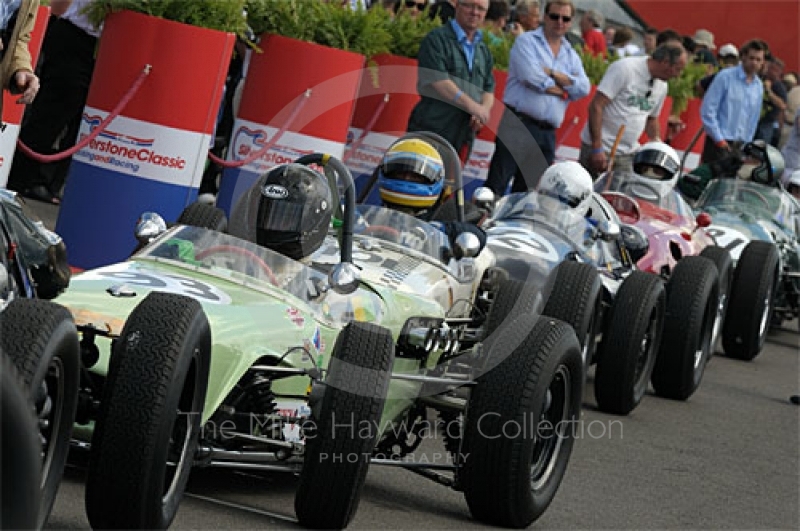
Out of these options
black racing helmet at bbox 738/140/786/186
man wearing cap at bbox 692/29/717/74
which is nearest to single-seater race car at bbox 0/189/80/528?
black racing helmet at bbox 738/140/786/186

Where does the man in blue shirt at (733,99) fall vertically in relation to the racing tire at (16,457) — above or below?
above

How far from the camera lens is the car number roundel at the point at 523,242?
A: 1022cm

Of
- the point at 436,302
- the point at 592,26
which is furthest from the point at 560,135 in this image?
the point at 436,302

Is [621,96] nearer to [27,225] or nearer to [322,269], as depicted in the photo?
[322,269]

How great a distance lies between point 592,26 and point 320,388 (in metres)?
16.8

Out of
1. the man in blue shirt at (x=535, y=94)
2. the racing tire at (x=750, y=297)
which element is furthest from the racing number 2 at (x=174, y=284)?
the man in blue shirt at (x=535, y=94)

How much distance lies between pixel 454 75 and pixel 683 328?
3575 mm

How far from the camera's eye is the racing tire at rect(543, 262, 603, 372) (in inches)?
360

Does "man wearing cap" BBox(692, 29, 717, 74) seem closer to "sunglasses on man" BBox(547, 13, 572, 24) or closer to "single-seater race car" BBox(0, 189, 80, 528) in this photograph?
"sunglasses on man" BBox(547, 13, 572, 24)

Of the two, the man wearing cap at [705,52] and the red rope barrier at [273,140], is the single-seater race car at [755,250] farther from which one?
the man wearing cap at [705,52]

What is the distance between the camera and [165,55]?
10.5 meters

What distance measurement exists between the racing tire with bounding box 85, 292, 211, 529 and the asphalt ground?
462 millimetres

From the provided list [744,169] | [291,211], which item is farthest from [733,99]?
[291,211]

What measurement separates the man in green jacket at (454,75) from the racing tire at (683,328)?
9.87ft
